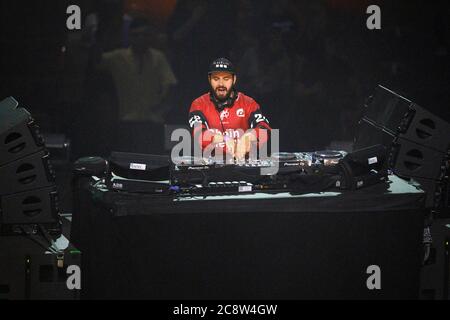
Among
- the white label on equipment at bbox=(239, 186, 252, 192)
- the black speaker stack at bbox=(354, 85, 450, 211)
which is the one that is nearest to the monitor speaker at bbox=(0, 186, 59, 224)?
the white label on equipment at bbox=(239, 186, 252, 192)

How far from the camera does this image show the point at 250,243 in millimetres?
5391

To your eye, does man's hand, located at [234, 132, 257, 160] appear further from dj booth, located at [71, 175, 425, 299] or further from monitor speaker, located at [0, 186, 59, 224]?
monitor speaker, located at [0, 186, 59, 224]

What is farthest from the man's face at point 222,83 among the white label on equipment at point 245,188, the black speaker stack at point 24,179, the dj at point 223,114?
the black speaker stack at point 24,179

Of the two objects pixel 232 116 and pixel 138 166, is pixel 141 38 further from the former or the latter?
pixel 138 166

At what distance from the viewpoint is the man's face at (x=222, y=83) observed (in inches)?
259

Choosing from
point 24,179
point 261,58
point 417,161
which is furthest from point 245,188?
point 261,58

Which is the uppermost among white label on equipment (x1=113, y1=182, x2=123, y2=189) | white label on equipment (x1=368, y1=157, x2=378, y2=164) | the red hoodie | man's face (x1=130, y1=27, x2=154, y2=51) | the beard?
man's face (x1=130, y1=27, x2=154, y2=51)

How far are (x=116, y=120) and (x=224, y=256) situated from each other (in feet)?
8.98

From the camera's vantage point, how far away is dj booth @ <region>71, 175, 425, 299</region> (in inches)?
208

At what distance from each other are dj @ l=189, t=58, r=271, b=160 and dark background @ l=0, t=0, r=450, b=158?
91 cm

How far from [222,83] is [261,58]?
4.11 ft
